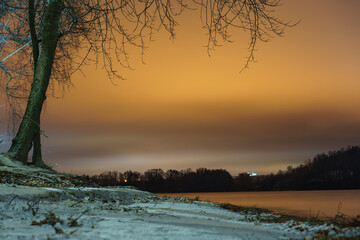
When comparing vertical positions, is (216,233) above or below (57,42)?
below

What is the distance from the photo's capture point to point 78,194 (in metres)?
6.35

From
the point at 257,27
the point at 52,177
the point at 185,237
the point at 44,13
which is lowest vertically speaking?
the point at 185,237

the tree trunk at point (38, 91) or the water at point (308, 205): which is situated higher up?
the tree trunk at point (38, 91)

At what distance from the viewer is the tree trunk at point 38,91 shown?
1064cm

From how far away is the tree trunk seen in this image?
10.6m

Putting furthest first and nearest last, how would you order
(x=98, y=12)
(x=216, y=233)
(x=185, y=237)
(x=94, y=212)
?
(x=98, y=12) < (x=94, y=212) < (x=216, y=233) < (x=185, y=237)

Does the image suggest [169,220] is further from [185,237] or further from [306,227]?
[306,227]

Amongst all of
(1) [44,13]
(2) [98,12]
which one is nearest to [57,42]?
(1) [44,13]

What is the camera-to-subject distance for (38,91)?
36.0 ft

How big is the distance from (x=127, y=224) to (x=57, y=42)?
10.2 metres

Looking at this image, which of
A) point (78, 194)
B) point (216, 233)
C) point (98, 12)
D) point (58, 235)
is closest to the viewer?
point (58, 235)

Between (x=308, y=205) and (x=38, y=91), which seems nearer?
(x=38, y=91)

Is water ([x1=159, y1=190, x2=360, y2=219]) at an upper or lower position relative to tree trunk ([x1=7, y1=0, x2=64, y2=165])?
lower

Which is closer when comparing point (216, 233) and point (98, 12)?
point (216, 233)
